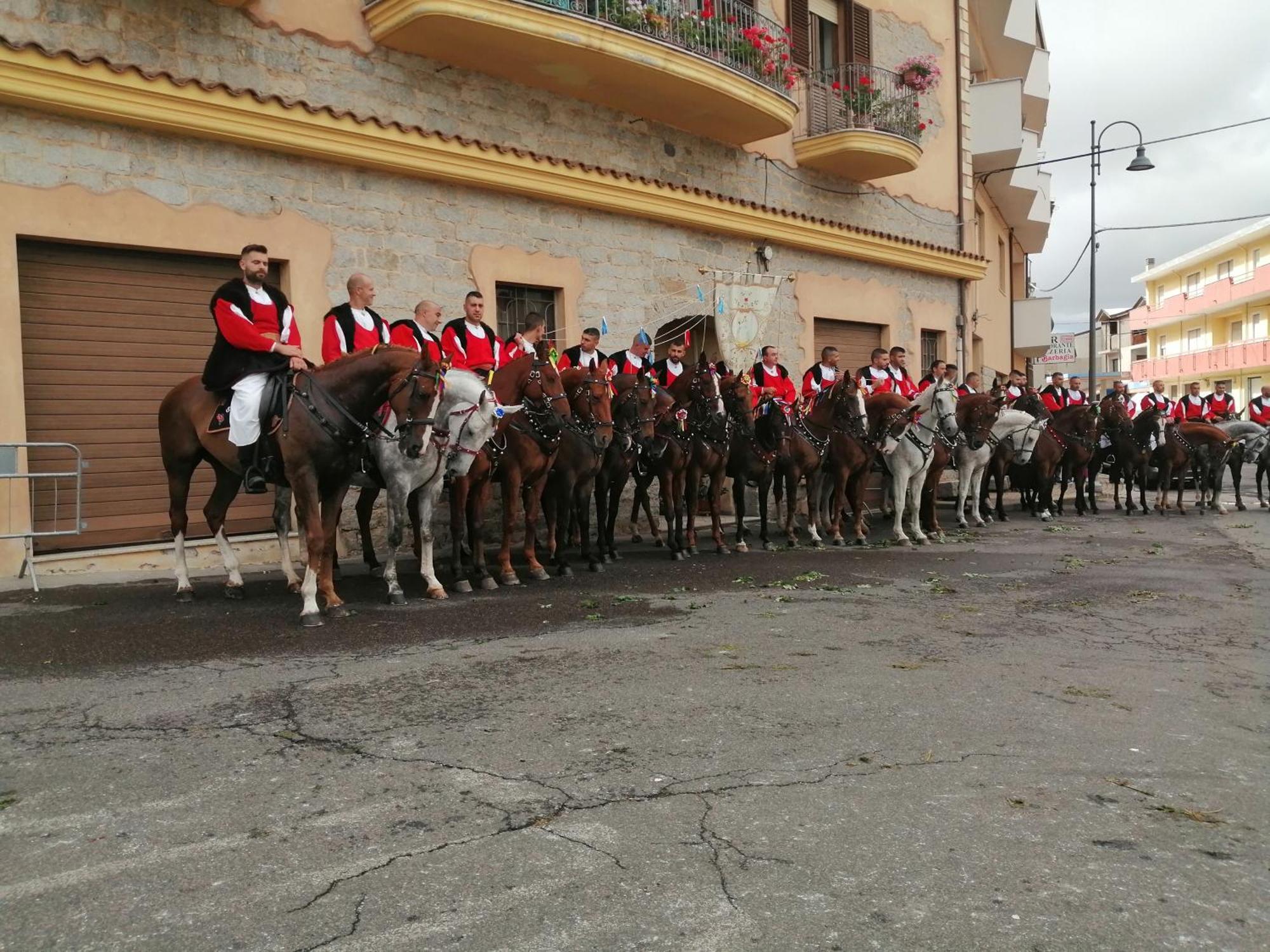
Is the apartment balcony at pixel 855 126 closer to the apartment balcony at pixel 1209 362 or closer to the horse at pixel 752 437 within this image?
the horse at pixel 752 437

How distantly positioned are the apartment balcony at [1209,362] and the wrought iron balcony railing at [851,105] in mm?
39822

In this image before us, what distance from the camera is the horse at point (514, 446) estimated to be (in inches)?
379

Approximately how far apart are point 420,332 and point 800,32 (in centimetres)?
1174

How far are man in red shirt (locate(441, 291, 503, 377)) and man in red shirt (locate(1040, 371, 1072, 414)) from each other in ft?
41.9

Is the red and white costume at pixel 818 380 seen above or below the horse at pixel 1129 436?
above

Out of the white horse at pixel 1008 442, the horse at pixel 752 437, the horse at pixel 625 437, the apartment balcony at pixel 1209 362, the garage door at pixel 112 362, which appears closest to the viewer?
the garage door at pixel 112 362

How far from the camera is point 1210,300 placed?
182 ft

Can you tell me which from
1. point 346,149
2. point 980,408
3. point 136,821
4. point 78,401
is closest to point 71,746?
point 136,821

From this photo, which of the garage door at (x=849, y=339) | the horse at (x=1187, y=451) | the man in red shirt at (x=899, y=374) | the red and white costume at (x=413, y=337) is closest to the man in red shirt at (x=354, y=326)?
the red and white costume at (x=413, y=337)

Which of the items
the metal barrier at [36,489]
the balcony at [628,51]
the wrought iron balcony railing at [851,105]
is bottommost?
the metal barrier at [36,489]

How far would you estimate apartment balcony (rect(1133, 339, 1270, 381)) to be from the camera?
49.9 m

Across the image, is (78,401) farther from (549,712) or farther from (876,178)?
(876,178)

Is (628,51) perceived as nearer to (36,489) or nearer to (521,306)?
(521,306)

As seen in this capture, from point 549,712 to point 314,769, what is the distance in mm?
1277
